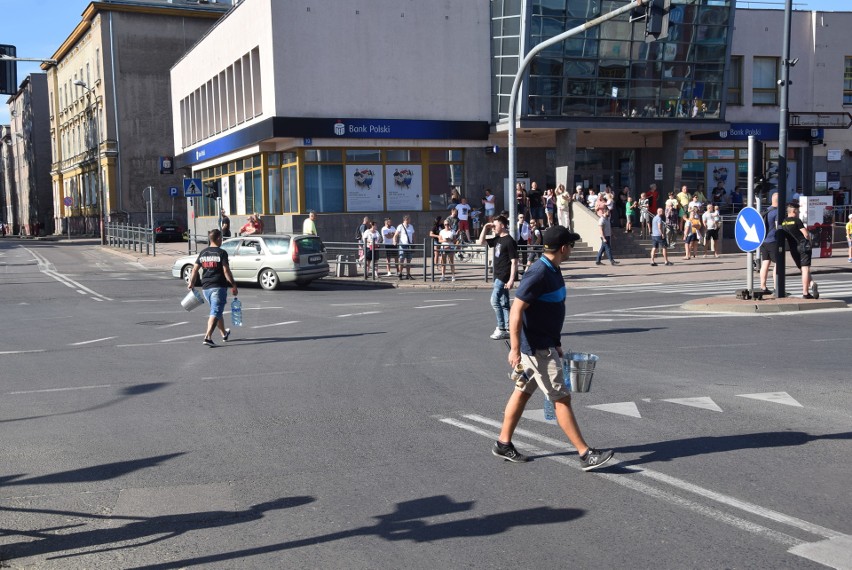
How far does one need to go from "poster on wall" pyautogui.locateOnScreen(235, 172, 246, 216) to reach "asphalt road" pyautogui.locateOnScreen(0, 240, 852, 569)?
86.8 feet

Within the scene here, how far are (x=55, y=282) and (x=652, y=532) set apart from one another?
24791 mm

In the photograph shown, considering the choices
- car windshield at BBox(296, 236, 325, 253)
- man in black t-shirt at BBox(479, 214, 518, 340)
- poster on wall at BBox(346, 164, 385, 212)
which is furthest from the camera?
poster on wall at BBox(346, 164, 385, 212)

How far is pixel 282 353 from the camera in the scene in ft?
41.9

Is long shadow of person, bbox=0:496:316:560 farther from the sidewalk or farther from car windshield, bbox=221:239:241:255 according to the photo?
car windshield, bbox=221:239:241:255

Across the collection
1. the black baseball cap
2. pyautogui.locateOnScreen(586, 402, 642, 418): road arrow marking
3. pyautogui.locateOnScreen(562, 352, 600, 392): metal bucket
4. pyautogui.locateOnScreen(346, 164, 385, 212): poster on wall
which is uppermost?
pyautogui.locateOnScreen(346, 164, 385, 212): poster on wall

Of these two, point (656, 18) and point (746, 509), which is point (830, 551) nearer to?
point (746, 509)

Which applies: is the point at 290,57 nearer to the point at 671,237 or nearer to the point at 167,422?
the point at 671,237

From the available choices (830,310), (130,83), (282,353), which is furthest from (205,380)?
(130,83)

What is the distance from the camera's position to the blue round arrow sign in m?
16.2

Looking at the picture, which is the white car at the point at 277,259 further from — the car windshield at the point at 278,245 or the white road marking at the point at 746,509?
the white road marking at the point at 746,509

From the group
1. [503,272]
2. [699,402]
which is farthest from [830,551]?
[503,272]

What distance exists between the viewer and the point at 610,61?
114ft

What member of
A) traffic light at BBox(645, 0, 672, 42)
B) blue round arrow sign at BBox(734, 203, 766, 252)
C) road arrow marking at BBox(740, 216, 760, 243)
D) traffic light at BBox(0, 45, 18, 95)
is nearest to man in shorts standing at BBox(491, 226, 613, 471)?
traffic light at BBox(645, 0, 672, 42)

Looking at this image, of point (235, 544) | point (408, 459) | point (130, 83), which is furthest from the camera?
point (130, 83)
